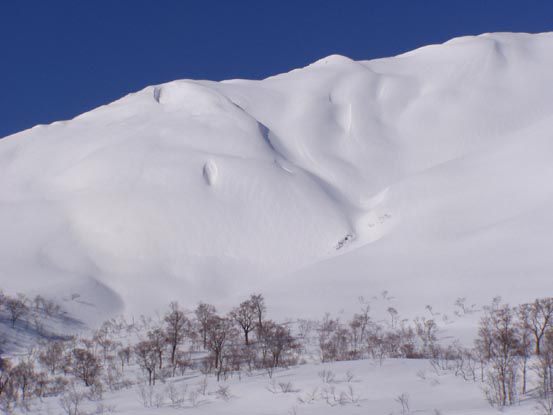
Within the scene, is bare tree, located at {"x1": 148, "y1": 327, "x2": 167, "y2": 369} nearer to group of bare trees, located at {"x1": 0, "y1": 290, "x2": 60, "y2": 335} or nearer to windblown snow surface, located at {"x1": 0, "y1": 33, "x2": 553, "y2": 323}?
group of bare trees, located at {"x1": 0, "y1": 290, "x2": 60, "y2": 335}

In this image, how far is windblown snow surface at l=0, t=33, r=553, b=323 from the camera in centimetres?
7612

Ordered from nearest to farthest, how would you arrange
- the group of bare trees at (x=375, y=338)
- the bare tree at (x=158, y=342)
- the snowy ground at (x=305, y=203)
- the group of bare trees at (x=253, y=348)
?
the group of bare trees at (x=253, y=348) → the group of bare trees at (x=375, y=338) → the bare tree at (x=158, y=342) → the snowy ground at (x=305, y=203)

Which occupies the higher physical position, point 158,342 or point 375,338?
point 158,342

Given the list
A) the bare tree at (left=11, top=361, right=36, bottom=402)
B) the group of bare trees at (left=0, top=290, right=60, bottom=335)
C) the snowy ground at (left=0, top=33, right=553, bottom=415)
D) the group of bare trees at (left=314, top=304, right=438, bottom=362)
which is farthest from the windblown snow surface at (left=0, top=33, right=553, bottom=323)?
the bare tree at (left=11, top=361, right=36, bottom=402)

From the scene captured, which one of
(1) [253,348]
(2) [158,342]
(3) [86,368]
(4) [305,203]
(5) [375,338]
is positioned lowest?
(3) [86,368]

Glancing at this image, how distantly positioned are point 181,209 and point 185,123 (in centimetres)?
3320

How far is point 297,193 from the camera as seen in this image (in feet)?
355

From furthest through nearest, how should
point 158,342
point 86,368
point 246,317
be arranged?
1. point 246,317
2. point 158,342
3. point 86,368

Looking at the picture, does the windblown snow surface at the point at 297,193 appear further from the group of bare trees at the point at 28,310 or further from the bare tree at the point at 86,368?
the bare tree at the point at 86,368

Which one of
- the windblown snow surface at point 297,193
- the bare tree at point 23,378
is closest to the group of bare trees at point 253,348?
the bare tree at point 23,378

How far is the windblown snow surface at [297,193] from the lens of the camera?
76.1 meters

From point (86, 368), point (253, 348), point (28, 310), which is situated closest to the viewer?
point (86, 368)

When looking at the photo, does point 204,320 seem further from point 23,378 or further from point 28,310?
point 28,310

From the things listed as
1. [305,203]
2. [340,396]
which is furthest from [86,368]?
[305,203]
